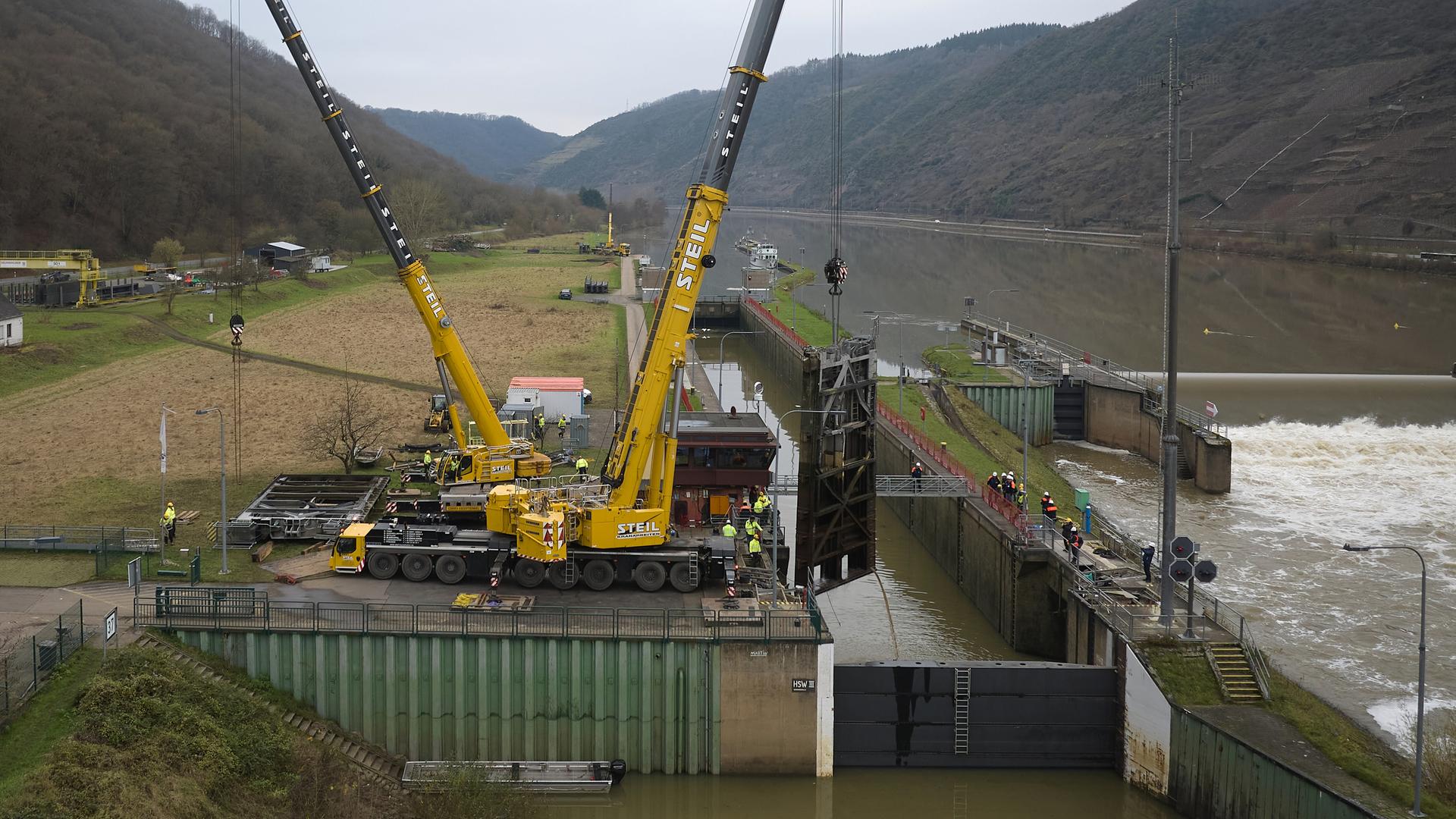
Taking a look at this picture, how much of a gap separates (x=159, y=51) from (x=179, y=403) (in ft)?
465

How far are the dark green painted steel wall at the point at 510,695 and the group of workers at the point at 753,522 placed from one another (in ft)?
20.7

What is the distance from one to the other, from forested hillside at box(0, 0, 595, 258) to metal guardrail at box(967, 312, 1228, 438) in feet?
251

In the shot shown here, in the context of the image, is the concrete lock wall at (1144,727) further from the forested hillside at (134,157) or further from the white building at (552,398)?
the forested hillside at (134,157)

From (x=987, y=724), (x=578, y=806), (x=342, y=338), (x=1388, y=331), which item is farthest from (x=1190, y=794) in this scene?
(x=1388, y=331)

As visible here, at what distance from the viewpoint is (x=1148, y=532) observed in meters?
50.5

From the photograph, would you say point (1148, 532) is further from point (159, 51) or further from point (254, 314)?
point (159, 51)

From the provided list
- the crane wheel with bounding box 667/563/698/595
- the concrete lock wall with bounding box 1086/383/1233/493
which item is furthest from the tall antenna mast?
the concrete lock wall with bounding box 1086/383/1233/493

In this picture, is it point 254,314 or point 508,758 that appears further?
point 254,314

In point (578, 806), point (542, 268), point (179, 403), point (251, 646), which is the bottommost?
point (578, 806)

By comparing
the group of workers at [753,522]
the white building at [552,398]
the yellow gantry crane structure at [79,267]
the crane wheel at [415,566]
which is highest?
the yellow gantry crane structure at [79,267]

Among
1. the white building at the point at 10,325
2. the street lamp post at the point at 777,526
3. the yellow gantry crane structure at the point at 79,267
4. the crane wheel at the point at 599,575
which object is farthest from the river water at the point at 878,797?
the yellow gantry crane structure at the point at 79,267

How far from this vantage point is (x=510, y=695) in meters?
30.5

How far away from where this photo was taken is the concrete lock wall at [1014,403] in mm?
69188

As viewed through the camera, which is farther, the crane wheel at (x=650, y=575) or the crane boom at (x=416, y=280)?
the crane boom at (x=416, y=280)
